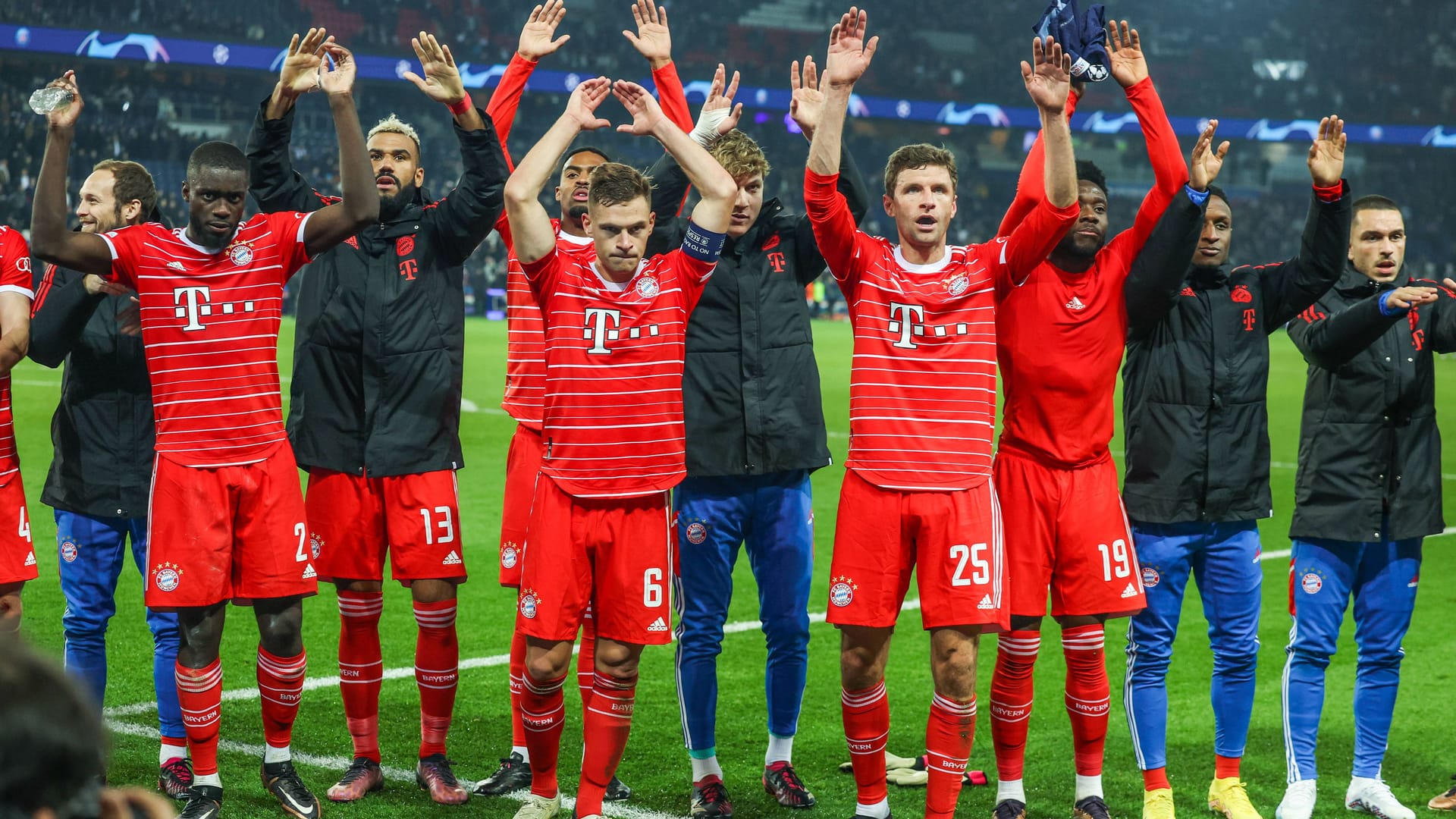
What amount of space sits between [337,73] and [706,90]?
40.2 m

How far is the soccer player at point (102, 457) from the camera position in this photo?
18.2ft

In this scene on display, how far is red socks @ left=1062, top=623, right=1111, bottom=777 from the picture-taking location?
5.08 meters

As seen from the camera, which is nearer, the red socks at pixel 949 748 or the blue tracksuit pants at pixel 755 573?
the red socks at pixel 949 748

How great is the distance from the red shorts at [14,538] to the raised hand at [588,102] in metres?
2.42

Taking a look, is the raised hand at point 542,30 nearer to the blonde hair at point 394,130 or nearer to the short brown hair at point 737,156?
the blonde hair at point 394,130

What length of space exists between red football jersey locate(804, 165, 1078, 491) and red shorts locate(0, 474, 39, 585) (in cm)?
306

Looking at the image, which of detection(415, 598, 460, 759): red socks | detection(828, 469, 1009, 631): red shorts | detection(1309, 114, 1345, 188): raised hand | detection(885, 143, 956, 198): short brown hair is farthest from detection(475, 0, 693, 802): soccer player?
detection(1309, 114, 1345, 188): raised hand

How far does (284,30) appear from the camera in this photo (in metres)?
39.8

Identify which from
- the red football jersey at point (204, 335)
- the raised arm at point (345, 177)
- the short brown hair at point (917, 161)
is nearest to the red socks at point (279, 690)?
the red football jersey at point (204, 335)

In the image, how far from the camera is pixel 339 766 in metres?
5.74

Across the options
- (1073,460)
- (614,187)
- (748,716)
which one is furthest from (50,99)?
(748,716)

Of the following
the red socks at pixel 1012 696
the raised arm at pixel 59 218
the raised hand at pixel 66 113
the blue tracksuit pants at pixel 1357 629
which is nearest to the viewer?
the raised arm at pixel 59 218

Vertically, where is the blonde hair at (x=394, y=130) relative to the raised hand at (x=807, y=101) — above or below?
below

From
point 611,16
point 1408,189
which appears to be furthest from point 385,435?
point 1408,189
